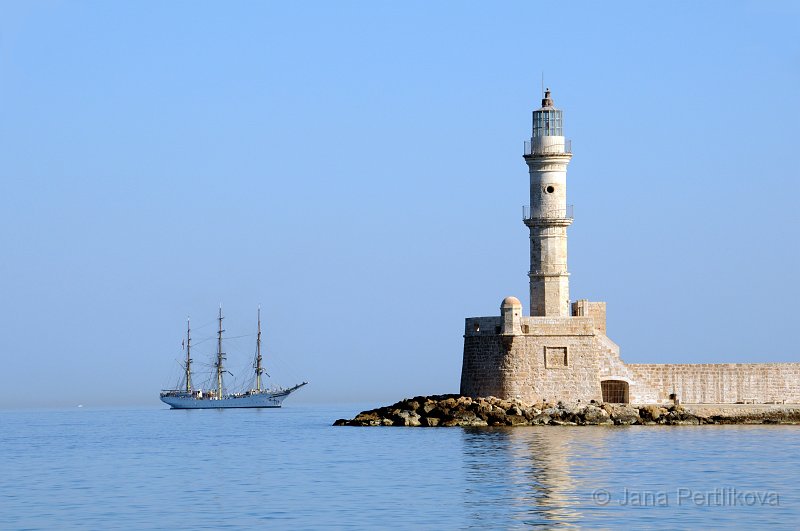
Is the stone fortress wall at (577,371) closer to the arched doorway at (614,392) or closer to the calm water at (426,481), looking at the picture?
the arched doorway at (614,392)

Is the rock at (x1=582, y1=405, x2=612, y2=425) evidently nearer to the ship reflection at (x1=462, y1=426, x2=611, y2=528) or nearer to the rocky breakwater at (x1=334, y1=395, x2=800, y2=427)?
the rocky breakwater at (x1=334, y1=395, x2=800, y2=427)

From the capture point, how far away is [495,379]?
152 ft

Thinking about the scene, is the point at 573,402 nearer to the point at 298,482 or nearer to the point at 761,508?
the point at 298,482

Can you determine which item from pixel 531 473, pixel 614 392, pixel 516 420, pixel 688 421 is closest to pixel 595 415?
pixel 614 392

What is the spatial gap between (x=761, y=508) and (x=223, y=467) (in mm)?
15780

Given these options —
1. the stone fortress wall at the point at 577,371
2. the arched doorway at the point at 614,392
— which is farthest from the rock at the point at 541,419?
the arched doorway at the point at 614,392

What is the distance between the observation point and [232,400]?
99.8 metres

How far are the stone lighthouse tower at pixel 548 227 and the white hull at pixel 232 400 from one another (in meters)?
54.8

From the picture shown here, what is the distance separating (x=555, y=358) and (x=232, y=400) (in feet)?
187

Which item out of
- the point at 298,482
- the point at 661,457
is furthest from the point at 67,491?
the point at 661,457

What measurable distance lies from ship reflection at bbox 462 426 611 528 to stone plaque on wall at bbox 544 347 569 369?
2.04 m

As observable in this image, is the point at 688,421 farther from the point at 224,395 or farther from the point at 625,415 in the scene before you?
the point at 224,395

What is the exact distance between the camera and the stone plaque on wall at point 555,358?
45.9m

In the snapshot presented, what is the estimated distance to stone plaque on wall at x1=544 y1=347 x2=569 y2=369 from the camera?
45906mm
